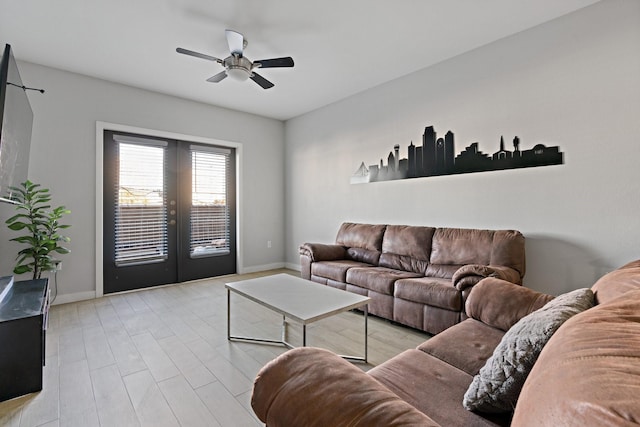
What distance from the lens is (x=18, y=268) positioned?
2.96 metres

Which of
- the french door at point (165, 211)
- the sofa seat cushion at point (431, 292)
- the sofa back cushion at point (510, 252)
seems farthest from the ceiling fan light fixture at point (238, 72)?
the sofa back cushion at point (510, 252)

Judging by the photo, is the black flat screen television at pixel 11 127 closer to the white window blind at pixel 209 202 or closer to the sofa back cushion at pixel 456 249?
the white window blind at pixel 209 202

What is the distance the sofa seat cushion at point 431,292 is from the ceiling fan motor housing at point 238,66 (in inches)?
103

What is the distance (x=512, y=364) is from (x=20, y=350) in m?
2.63

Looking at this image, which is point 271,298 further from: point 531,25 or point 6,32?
point 6,32

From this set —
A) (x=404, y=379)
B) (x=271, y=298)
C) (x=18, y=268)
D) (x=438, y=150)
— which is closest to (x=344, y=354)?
(x=271, y=298)

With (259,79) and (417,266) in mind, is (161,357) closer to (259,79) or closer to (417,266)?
(417,266)

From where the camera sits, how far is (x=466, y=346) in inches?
58.0

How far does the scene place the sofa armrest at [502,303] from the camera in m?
1.65

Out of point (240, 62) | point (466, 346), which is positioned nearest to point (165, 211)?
point (240, 62)

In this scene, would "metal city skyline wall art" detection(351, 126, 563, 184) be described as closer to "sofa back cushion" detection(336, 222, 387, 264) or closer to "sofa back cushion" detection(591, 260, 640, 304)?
"sofa back cushion" detection(336, 222, 387, 264)

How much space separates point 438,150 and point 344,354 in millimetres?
2494

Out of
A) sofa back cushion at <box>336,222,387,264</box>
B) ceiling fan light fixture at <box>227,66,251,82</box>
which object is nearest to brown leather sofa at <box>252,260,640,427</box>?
sofa back cushion at <box>336,222,387,264</box>

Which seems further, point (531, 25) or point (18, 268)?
point (18, 268)
